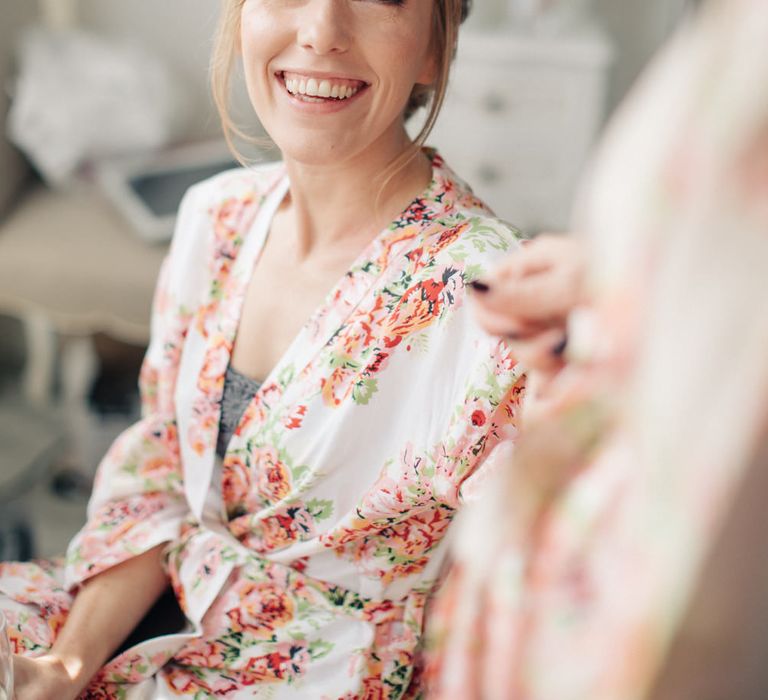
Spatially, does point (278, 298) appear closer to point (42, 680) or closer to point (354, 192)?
point (354, 192)

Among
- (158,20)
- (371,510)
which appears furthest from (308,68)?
(158,20)

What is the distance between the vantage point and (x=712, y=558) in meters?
0.38

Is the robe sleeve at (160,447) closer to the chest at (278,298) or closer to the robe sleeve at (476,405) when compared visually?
the chest at (278,298)

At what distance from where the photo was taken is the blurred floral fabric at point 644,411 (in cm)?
35

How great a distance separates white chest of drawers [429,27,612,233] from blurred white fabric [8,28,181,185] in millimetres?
760

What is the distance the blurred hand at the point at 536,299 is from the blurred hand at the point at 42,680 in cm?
62

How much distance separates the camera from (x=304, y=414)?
97 centimetres

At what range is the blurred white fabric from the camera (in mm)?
2289

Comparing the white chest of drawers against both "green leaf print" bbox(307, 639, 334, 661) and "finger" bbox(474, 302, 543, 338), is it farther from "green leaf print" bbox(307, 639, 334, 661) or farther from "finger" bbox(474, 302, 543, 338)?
Answer: "finger" bbox(474, 302, 543, 338)

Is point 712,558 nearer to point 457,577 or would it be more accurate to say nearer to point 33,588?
point 457,577

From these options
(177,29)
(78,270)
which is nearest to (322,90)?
(78,270)

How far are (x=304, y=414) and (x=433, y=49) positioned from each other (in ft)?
1.29

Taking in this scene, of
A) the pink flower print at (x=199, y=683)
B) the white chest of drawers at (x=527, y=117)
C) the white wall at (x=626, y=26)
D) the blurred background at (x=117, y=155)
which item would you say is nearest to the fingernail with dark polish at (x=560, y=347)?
the pink flower print at (x=199, y=683)

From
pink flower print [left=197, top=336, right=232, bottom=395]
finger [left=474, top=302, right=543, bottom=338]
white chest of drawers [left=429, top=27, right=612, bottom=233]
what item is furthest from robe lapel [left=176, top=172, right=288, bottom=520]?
white chest of drawers [left=429, top=27, right=612, bottom=233]
